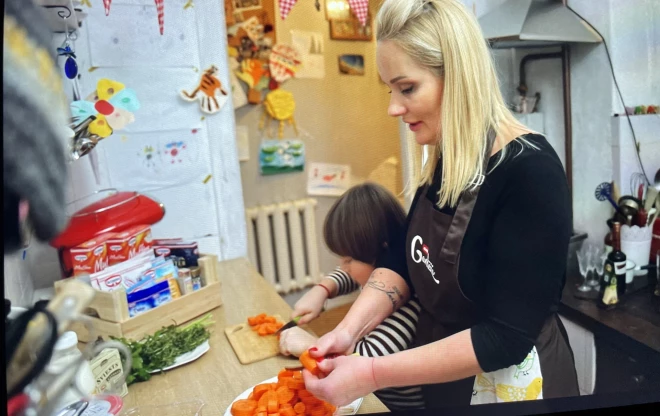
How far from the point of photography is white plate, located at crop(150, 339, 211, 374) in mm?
796

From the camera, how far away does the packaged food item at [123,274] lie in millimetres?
788

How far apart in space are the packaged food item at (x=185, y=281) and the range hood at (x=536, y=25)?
646 millimetres

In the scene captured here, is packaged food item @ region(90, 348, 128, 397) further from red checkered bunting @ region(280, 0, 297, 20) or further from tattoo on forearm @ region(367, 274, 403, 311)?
red checkered bunting @ region(280, 0, 297, 20)

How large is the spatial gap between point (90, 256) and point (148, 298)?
0.42 feet

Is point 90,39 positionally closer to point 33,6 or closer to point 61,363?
point 33,6

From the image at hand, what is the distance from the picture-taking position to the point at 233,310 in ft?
3.01

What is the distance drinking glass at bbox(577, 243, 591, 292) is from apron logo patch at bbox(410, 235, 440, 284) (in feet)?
0.91

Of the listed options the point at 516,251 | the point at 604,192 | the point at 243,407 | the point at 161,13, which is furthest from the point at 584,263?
the point at 161,13

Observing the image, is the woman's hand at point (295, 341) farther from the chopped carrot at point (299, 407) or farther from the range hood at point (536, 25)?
the range hood at point (536, 25)

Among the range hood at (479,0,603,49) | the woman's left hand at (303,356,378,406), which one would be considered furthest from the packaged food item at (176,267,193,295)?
the range hood at (479,0,603,49)

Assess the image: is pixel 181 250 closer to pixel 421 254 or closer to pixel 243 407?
pixel 243 407

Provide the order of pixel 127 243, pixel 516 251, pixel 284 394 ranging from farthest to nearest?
pixel 127 243 → pixel 284 394 → pixel 516 251

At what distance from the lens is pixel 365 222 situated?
76 centimetres

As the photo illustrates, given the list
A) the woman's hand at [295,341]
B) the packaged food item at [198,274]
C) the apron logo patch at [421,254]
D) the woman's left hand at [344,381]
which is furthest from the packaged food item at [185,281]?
the apron logo patch at [421,254]
